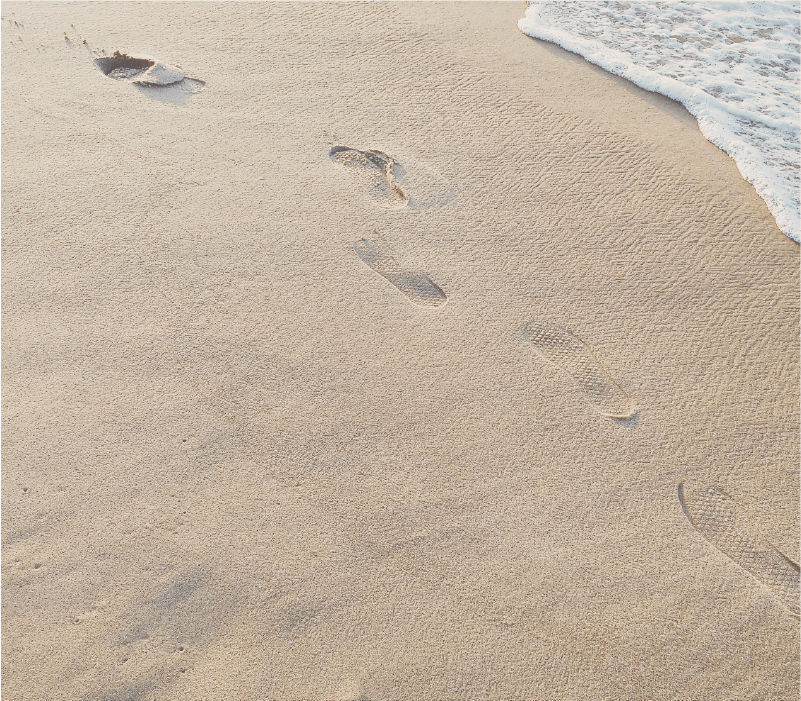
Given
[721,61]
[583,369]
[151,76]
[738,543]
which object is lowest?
[738,543]

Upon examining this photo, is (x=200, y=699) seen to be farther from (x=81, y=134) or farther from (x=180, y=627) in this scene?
(x=81, y=134)

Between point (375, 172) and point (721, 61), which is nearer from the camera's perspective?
point (375, 172)

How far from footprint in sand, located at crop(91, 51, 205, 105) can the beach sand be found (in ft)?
0.11

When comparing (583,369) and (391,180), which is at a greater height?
(391,180)

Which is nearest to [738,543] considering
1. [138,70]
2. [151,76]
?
[151,76]

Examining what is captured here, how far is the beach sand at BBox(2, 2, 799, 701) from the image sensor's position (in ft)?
4.71

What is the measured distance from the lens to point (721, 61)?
10.6ft

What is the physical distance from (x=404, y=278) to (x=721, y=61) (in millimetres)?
2367

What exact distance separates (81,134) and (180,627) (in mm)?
1953

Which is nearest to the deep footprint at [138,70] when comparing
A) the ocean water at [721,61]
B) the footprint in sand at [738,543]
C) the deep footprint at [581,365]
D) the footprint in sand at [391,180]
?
the footprint in sand at [391,180]

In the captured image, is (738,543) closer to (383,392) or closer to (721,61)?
(383,392)

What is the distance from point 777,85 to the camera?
3.11 m

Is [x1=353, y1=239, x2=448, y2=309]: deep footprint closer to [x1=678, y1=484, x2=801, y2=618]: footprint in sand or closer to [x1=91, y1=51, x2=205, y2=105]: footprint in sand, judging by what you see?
[x1=678, y1=484, x2=801, y2=618]: footprint in sand

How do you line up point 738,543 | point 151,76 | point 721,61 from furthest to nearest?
point 721,61 → point 151,76 → point 738,543
